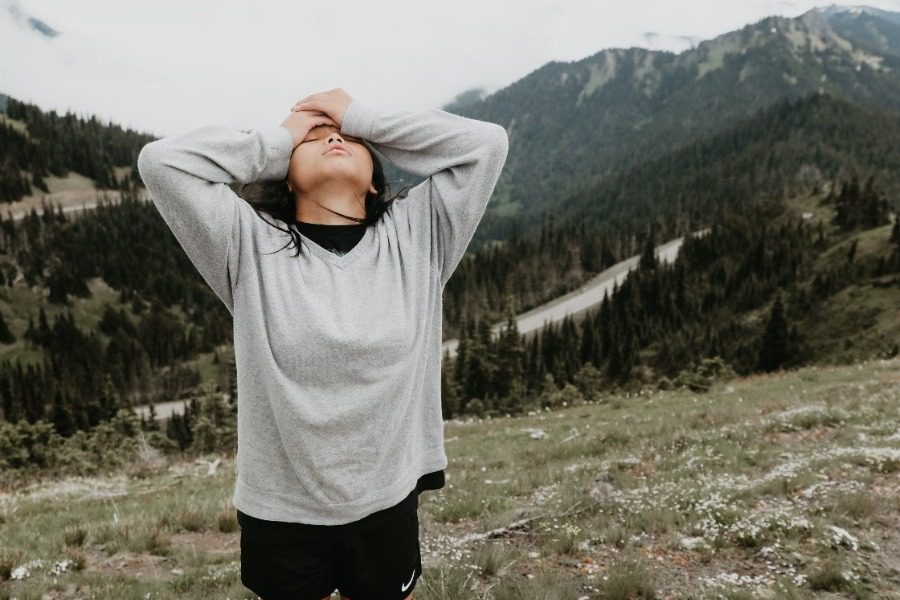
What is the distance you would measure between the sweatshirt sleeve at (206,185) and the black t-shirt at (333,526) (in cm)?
35

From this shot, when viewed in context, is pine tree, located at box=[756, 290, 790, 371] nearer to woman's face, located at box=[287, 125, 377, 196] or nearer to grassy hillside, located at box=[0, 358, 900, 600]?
grassy hillside, located at box=[0, 358, 900, 600]

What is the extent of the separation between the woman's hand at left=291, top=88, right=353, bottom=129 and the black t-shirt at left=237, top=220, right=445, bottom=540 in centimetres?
50

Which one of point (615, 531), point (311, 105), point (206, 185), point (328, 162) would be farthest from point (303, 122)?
point (615, 531)

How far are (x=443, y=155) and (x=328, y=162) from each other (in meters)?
0.51

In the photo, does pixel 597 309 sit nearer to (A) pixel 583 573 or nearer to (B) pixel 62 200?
(A) pixel 583 573

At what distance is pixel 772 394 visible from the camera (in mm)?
17672

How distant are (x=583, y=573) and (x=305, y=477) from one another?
3116 millimetres

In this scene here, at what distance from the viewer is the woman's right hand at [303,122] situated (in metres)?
2.58

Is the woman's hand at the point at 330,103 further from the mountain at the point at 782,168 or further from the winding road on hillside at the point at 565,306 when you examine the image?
the mountain at the point at 782,168

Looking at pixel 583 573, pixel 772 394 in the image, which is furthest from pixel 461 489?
pixel 772 394

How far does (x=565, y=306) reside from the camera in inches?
4515

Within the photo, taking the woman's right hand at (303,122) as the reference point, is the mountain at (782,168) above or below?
above

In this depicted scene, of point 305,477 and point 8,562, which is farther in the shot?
point 8,562

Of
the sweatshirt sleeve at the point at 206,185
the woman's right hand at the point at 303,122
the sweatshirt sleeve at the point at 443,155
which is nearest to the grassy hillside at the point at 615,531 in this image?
the sweatshirt sleeve at the point at 443,155
